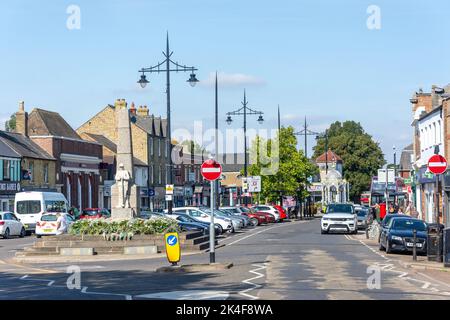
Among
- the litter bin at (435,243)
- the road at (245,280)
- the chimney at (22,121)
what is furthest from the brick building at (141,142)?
the litter bin at (435,243)

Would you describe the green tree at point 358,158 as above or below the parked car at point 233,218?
above

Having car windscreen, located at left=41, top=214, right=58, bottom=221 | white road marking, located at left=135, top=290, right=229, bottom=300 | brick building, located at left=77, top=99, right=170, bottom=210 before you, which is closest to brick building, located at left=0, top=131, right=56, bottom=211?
brick building, located at left=77, top=99, right=170, bottom=210

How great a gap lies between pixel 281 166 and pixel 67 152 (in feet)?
72.6

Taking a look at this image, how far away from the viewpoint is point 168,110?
4494 cm

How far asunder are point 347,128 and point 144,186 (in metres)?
68.1

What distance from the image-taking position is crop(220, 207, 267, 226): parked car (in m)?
65.1

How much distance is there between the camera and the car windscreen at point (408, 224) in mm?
32359

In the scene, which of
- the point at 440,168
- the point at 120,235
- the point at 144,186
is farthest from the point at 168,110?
the point at 144,186

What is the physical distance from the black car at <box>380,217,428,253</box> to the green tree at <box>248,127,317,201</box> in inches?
2253

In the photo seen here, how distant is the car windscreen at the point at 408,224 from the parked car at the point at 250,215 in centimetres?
3112

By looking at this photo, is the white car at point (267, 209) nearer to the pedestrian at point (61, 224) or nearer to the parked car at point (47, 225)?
the parked car at point (47, 225)

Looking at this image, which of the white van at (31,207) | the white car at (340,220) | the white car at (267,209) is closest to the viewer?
the white car at (340,220)

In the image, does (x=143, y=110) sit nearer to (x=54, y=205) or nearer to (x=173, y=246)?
(x=54, y=205)
